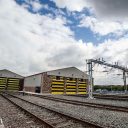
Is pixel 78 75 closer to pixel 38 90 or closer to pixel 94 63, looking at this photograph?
pixel 38 90

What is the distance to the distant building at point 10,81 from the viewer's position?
62.1 metres

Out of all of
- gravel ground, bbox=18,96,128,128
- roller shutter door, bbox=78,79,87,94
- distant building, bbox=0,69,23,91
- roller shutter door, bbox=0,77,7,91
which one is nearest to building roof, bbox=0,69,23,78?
distant building, bbox=0,69,23,91

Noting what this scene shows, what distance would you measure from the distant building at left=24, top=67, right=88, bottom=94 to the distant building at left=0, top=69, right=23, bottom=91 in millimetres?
11348

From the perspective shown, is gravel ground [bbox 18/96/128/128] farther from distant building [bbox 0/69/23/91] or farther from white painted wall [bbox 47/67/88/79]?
distant building [bbox 0/69/23/91]

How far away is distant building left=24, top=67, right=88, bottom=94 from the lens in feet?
155

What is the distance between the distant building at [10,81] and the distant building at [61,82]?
1135 centimetres

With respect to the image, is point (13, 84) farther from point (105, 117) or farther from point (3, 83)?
point (105, 117)

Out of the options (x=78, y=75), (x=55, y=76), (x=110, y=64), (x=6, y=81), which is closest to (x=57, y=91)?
(x=55, y=76)

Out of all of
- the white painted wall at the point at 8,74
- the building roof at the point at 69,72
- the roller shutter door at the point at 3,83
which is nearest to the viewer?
the building roof at the point at 69,72

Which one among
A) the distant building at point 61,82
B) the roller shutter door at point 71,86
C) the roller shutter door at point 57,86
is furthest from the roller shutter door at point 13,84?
the roller shutter door at point 71,86

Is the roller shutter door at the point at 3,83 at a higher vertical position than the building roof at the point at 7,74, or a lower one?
lower

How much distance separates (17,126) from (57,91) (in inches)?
1613

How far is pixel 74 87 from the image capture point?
172ft

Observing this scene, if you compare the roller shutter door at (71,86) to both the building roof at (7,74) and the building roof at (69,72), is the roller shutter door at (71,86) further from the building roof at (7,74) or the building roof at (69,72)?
the building roof at (7,74)
